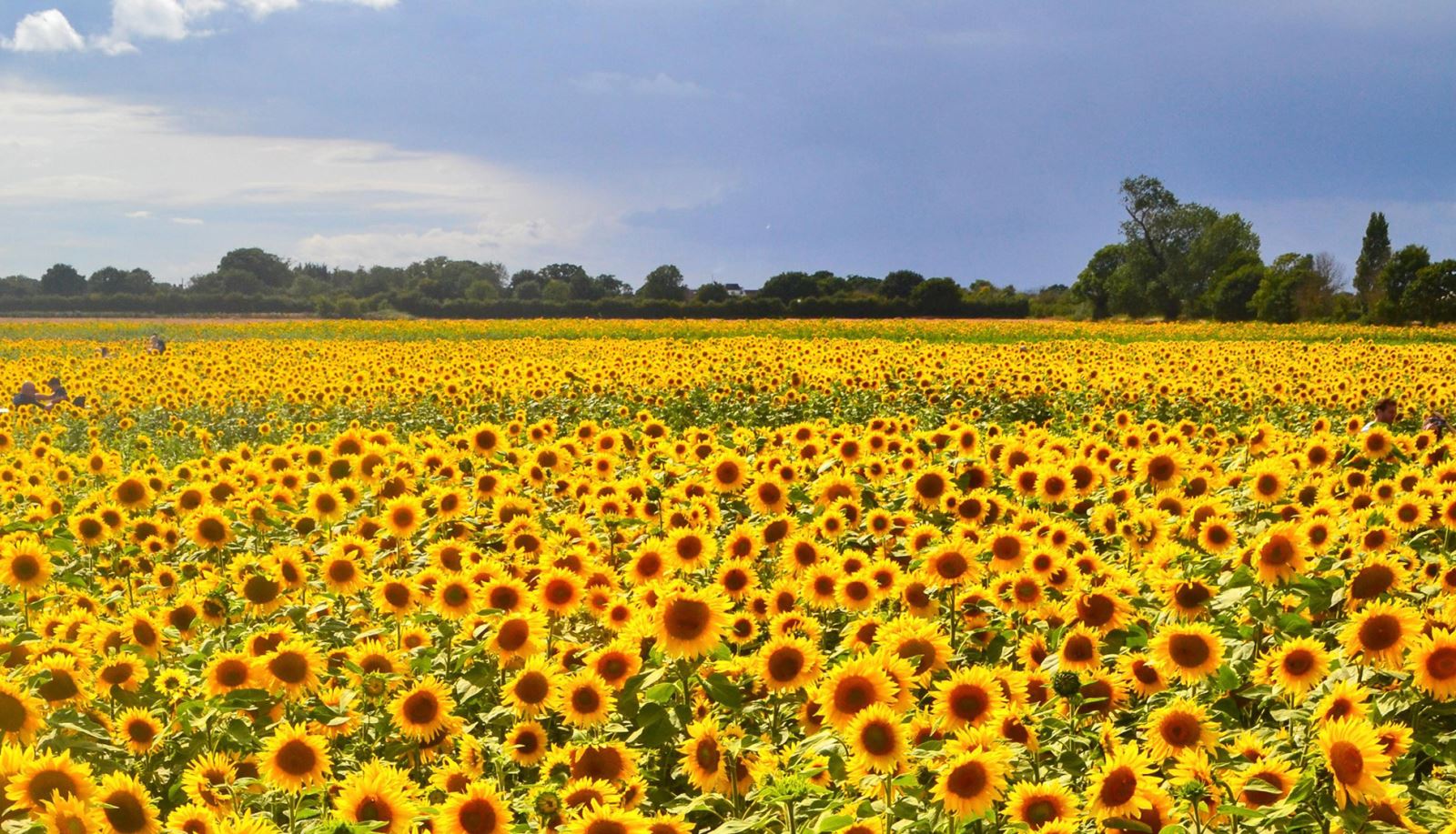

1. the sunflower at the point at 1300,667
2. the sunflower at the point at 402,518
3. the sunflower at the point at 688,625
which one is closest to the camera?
the sunflower at the point at 1300,667

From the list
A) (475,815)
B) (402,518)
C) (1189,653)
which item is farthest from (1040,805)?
(402,518)

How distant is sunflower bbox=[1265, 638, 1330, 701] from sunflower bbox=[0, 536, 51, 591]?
525cm

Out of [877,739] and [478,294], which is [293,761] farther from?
[478,294]

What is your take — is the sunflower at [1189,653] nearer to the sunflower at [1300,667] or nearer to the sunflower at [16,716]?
the sunflower at [1300,667]

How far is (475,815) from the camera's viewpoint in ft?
9.11

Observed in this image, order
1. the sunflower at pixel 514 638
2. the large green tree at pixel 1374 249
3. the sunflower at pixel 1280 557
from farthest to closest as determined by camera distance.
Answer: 1. the large green tree at pixel 1374 249
2. the sunflower at pixel 1280 557
3. the sunflower at pixel 514 638

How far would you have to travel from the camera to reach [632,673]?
143 inches

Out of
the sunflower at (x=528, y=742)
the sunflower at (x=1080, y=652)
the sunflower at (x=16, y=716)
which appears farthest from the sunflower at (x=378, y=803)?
the sunflower at (x=1080, y=652)

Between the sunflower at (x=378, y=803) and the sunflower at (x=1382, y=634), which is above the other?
the sunflower at (x=1382, y=634)

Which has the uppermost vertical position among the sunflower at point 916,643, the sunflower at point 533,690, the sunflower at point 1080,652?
the sunflower at point 916,643

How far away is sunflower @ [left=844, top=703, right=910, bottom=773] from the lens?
2.86 m

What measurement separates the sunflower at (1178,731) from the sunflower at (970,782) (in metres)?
0.66

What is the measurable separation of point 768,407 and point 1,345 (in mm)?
31284

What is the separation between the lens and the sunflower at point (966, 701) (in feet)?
10.0
